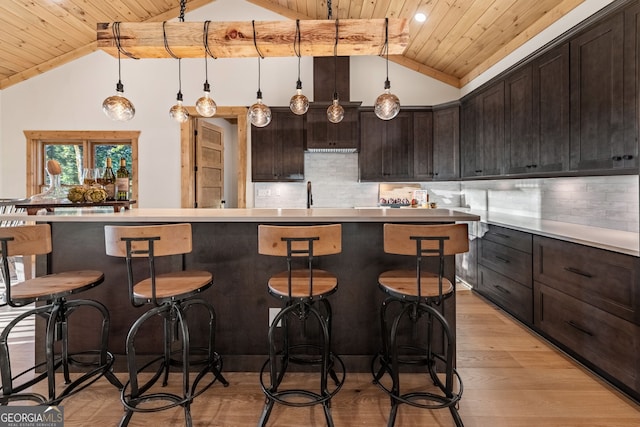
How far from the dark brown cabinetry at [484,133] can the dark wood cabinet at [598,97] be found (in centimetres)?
109

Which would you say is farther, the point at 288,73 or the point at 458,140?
the point at 288,73

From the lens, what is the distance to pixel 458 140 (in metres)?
4.71

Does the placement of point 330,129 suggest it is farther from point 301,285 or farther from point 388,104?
point 301,285

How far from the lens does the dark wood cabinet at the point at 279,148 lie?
4.75m

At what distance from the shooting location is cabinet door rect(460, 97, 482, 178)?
4332 millimetres

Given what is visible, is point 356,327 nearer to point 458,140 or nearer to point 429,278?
point 429,278

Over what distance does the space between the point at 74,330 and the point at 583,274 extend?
3.50 metres

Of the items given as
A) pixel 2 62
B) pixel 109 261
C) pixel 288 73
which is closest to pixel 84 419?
pixel 109 261

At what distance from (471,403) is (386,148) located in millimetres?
3629

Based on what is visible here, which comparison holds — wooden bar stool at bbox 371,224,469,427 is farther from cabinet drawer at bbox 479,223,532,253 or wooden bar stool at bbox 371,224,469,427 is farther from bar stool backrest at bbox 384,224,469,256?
cabinet drawer at bbox 479,223,532,253

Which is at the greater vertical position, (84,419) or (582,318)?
(582,318)

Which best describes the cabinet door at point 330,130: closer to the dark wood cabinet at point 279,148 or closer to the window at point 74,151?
the dark wood cabinet at point 279,148

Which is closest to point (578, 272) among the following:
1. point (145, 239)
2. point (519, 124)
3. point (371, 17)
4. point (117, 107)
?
point (519, 124)

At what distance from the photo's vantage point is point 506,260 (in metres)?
3.22
